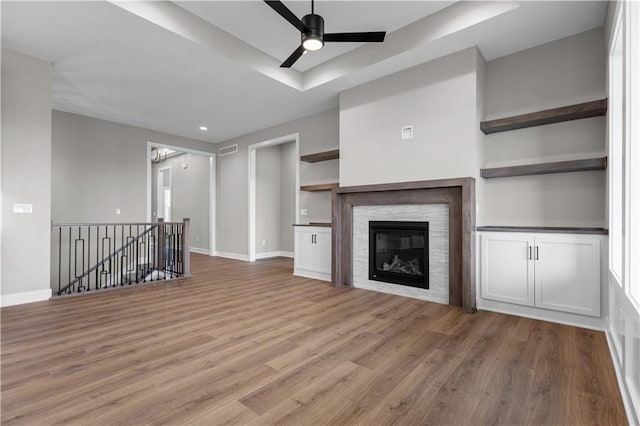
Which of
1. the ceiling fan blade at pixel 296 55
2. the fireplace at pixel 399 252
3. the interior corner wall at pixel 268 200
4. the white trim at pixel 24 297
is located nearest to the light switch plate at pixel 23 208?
the white trim at pixel 24 297

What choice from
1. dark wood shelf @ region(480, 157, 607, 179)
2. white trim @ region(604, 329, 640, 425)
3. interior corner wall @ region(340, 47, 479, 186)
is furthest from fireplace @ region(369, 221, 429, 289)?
white trim @ region(604, 329, 640, 425)

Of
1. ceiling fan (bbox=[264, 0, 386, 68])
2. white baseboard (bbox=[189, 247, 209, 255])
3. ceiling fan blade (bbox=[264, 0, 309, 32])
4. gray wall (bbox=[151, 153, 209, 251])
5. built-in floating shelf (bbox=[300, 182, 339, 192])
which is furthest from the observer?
gray wall (bbox=[151, 153, 209, 251])

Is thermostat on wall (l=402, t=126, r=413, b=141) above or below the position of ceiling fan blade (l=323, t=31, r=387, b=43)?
below

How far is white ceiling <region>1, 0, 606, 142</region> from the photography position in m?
2.97

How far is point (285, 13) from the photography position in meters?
2.49

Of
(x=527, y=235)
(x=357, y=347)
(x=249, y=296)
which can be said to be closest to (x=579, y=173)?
(x=527, y=235)

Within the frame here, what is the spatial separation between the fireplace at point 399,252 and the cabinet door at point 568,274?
1166 mm

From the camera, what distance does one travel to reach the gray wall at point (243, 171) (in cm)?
564

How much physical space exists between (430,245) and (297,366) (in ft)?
7.75

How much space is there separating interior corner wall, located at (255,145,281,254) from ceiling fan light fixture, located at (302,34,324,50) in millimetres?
4906

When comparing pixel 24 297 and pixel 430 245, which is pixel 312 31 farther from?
pixel 24 297

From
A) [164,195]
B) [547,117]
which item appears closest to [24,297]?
[547,117]

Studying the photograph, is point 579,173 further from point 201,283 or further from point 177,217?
point 177,217

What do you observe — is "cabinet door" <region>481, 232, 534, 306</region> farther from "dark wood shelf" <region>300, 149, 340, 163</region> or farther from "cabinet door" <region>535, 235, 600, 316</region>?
"dark wood shelf" <region>300, 149, 340, 163</region>
